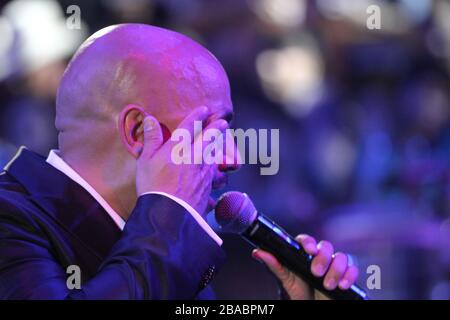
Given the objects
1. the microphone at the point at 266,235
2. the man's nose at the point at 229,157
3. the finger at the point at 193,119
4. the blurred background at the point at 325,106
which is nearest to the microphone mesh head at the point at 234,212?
the microphone at the point at 266,235

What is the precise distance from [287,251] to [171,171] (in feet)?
1.40

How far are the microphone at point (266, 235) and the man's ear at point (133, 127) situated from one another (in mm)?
240

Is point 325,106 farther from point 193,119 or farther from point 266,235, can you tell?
point 193,119

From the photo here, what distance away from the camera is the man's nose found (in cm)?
148

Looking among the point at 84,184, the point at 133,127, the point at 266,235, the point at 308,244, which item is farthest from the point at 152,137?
the point at 308,244

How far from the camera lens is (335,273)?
5.72 feet

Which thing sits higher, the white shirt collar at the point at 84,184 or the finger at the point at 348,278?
the white shirt collar at the point at 84,184

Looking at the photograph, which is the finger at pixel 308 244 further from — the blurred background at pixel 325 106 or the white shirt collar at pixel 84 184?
the blurred background at pixel 325 106

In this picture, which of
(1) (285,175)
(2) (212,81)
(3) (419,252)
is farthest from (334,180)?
(2) (212,81)

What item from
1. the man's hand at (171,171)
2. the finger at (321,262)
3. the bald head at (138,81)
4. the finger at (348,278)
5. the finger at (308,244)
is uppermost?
the bald head at (138,81)

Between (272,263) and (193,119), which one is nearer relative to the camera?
(193,119)

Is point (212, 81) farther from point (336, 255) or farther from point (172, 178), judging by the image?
point (336, 255)

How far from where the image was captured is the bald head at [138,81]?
4.89 ft
